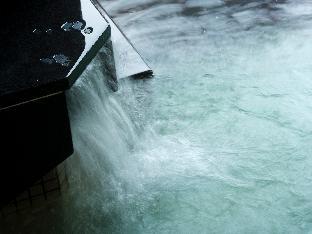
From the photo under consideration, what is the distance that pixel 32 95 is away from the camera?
2.15 meters

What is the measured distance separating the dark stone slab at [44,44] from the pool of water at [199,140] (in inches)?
38.7

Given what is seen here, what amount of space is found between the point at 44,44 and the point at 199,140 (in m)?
2.07

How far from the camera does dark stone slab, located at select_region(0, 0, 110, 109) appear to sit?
85.0 inches

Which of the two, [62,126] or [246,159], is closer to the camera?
[62,126]

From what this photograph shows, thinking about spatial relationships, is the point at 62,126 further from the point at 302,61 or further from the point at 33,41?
the point at 302,61

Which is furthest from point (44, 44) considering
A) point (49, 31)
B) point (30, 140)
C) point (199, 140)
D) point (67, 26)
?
point (199, 140)

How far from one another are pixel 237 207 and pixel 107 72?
2058 mm

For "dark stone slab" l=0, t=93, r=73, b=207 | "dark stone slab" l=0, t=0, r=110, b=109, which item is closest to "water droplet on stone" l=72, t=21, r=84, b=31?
"dark stone slab" l=0, t=0, r=110, b=109

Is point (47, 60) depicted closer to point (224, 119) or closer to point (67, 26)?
point (67, 26)

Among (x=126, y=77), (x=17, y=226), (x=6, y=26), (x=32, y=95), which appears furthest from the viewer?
(x=126, y=77)

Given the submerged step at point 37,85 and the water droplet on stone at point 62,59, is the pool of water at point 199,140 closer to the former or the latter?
the submerged step at point 37,85

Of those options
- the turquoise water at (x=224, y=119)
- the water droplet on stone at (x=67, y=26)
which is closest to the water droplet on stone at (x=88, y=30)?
the water droplet on stone at (x=67, y=26)

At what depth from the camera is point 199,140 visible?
4.02 meters

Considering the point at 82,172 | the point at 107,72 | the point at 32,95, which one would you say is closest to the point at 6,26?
the point at 32,95
